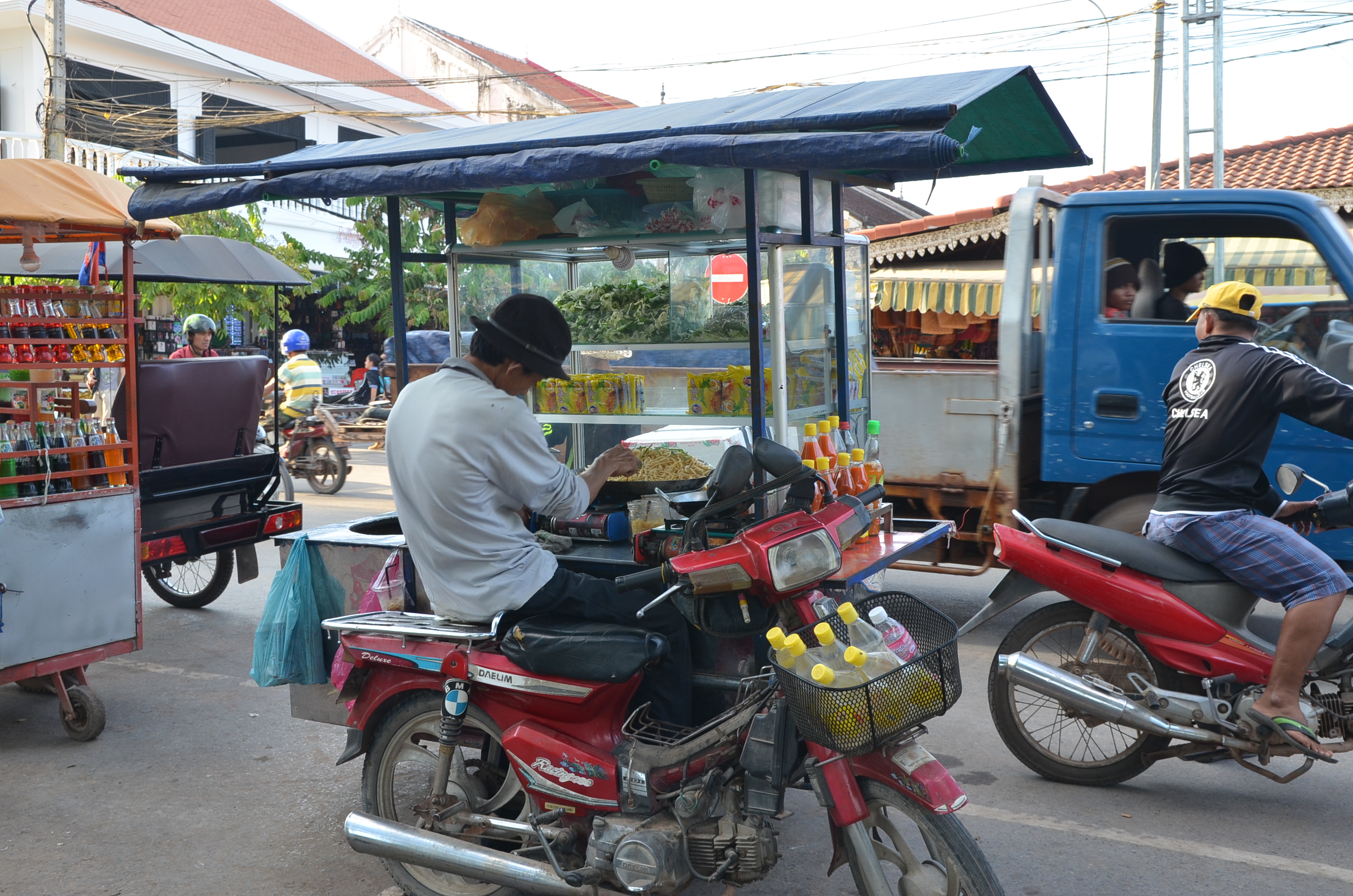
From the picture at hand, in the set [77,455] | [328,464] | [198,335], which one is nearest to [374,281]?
[328,464]

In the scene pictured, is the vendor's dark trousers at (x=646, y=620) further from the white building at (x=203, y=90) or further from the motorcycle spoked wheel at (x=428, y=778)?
the white building at (x=203, y=90)

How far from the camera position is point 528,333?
118 inches

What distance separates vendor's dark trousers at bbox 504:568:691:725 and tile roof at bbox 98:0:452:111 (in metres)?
19.3

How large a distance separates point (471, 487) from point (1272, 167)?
15.9 meters

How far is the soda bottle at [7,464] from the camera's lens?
4.38m

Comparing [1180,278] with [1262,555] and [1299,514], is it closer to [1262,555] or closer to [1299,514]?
[1299,514]

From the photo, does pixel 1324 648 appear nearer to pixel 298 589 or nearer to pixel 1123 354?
pixel 1123 354

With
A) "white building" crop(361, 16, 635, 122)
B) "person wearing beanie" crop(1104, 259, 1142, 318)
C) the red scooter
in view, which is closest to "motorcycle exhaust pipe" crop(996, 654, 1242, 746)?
the red scooter

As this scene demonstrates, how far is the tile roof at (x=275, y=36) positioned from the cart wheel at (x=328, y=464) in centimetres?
1179

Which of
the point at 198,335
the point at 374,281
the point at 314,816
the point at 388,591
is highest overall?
the point at 374,281

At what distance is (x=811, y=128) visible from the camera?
3.03 metres

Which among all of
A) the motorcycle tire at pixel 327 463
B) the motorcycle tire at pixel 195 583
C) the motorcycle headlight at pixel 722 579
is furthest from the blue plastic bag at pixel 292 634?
the motorcycle tire at pixel 327 463

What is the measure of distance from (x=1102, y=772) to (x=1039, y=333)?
92.5 inches

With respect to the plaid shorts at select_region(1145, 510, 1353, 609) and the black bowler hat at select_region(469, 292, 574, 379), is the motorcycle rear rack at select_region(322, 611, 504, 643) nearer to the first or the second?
the black bowler hat at select_region(469, 292, 574, 379)
